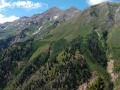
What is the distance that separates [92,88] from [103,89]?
11.4 ft

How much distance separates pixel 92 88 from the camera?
95500mm

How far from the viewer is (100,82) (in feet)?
315

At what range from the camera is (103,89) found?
3743 inches

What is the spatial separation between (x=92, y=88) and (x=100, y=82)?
3.26 m

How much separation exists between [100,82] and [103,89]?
2469 millimetres
